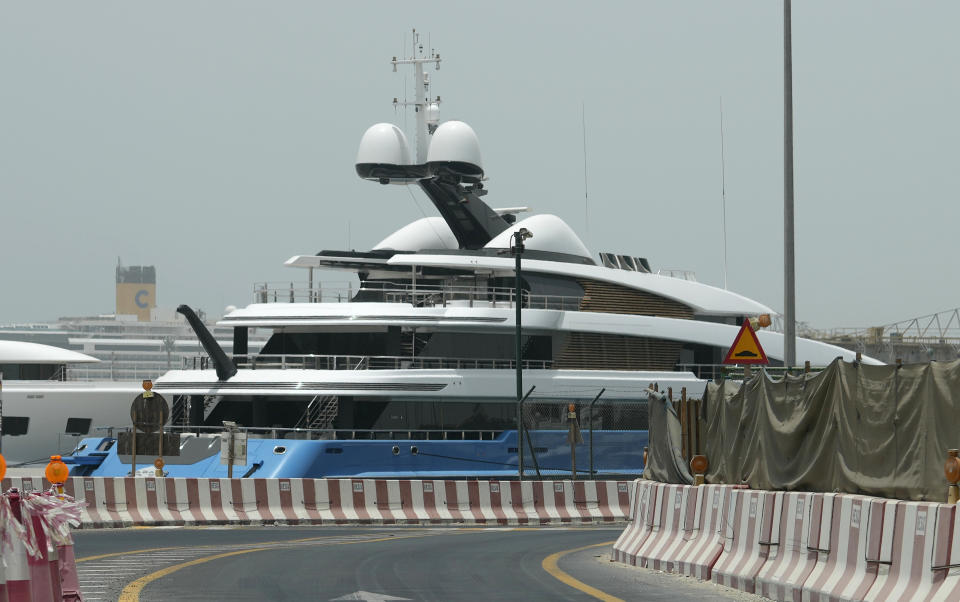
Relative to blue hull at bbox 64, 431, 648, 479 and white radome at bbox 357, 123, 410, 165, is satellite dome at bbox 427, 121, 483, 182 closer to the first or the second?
white radome at bbox 357, 123, 410, 165

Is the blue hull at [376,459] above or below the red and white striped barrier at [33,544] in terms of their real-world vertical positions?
below

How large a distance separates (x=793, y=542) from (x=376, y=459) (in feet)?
73.4

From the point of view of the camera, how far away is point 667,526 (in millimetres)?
15406

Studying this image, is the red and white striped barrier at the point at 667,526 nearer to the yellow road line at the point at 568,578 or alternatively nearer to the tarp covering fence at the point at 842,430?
the tarp covering fence at the point at 842,430

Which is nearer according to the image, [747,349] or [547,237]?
[747,349]

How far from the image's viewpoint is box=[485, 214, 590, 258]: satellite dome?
37719 mm

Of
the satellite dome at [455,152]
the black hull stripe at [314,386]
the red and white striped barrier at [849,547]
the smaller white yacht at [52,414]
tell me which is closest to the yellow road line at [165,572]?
the red and white striped barrier at [849,547]

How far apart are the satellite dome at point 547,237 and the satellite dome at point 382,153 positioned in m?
3.37

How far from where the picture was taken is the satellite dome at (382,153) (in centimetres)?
3847

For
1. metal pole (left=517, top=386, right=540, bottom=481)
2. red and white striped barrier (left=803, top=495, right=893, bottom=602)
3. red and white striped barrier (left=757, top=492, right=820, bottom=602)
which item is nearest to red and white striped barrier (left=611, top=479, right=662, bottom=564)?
red and white striped barrier (left=757, top=492, right=820, bottom=602)

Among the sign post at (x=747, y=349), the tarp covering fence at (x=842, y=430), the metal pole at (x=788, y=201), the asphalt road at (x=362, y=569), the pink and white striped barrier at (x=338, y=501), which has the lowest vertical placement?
the pink and white striped barrier at (x=338, y=501)

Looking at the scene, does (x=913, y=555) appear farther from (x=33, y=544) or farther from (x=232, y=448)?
(x=232, y=448)

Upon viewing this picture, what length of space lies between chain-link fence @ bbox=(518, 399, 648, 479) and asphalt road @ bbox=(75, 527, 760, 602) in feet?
41.6

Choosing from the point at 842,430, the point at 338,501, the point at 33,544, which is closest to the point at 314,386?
the point at 338,501
